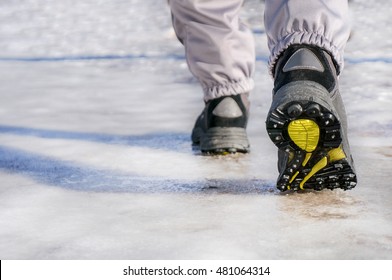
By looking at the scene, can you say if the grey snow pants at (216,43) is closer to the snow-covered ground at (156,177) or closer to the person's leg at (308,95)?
the snow-covered ground at (156,177)

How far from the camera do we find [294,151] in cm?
192

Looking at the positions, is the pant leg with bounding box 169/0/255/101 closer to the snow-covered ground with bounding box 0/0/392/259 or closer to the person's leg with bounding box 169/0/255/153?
the person's leg with bounding box 169/0/255/153

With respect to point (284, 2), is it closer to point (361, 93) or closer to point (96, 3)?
point (361, 93)

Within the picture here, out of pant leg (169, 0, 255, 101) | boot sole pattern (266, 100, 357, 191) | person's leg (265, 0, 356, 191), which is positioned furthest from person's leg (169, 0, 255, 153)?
boot sole pattern (266, 100, 357, 191)

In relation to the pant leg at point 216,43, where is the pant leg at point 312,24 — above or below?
below

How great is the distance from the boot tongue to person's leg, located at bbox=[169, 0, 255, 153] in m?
0.69

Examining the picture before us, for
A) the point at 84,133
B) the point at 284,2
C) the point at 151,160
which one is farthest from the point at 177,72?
the point at 284,2

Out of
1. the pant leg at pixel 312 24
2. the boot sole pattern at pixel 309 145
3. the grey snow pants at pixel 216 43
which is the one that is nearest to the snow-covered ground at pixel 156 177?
the boot sole pattern at pixel 309 145

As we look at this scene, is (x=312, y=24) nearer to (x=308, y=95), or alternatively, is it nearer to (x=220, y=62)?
(x=308, y=95)

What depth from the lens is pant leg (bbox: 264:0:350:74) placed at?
198cm

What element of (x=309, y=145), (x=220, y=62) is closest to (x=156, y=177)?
→ (x=220, y=62)

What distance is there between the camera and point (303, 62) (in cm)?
195

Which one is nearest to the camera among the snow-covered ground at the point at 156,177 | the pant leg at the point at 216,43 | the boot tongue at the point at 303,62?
the snow-covered ground at the point at 156,177

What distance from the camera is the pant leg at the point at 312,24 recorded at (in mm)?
1980
